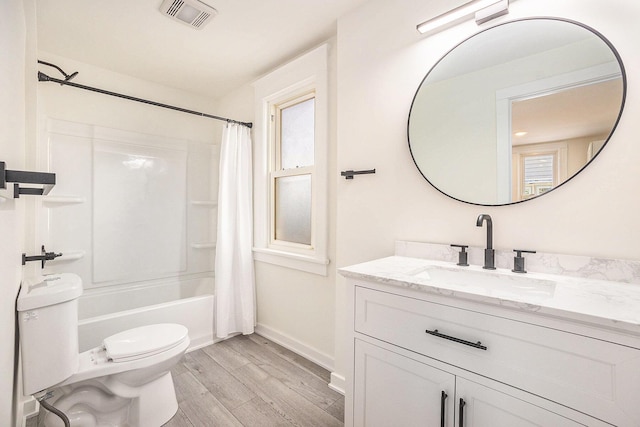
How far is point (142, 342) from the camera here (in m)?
1.55

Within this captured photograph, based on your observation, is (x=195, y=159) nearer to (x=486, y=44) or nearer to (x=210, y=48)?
(x=210, y=48)

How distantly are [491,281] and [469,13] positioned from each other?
1.23 meters

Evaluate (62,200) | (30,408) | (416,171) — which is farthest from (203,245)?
(416,171)

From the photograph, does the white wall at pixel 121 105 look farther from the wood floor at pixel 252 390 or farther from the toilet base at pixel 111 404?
the wood floor at pixel 252 390

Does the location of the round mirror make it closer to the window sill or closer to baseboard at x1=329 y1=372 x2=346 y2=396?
the window sill

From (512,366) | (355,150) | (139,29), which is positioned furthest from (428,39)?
(139,29)

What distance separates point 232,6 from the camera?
5.83 feet

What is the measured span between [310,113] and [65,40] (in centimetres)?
193

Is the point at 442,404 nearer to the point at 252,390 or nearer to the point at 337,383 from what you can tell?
the point at 337,383

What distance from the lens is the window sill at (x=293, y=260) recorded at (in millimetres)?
2146

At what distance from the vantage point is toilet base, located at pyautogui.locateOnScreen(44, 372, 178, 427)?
1.40 m

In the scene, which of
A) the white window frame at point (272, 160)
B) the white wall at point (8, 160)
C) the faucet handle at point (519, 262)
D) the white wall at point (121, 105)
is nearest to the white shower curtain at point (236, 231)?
the white window frame at point (272, 160)

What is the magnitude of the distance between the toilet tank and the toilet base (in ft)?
0.60

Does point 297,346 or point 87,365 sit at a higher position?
point 87,365
